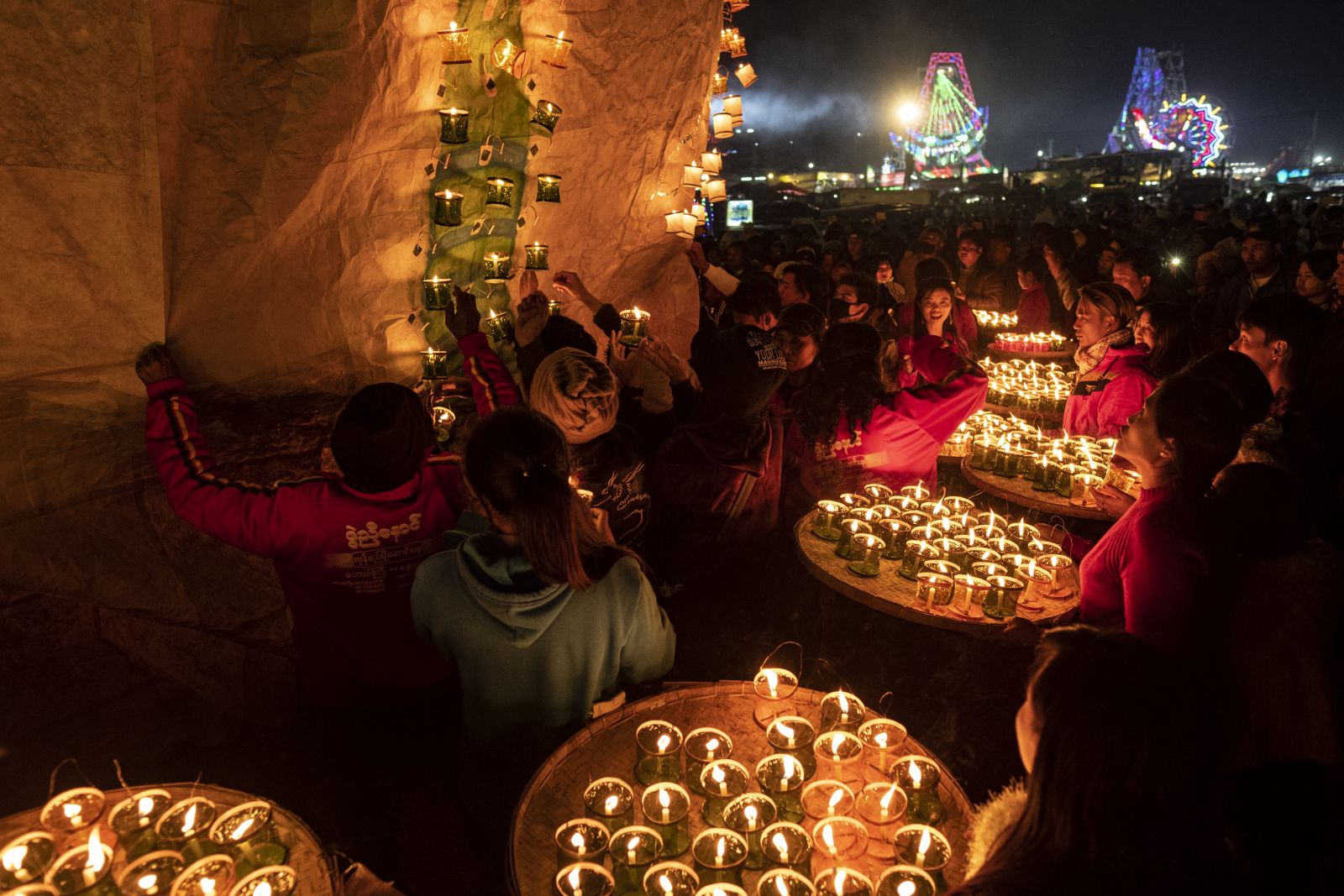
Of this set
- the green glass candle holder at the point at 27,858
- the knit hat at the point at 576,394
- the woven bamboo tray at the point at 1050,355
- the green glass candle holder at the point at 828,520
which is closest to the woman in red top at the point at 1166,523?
the green glass candle holder at the point at 828,520

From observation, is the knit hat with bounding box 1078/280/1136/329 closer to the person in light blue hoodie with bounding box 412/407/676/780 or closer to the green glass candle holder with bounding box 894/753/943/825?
the green glass candle holder with bounding box 894/753/943/825

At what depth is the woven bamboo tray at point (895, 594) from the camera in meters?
3.01

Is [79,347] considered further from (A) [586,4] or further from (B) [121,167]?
(A) [586,4]

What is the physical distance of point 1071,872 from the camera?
1.37 metres

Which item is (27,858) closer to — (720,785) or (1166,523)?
(720,785)

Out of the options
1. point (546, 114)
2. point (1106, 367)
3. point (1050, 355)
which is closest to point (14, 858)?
point (546, 114)

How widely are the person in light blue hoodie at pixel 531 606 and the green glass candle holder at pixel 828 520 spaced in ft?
4.95

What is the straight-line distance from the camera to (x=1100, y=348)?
17.2 feet

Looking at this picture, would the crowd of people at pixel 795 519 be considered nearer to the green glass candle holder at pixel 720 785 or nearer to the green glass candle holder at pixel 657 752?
the green glass candle holder at pixel 657 752

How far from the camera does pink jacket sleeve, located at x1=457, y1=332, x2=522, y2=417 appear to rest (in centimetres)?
368

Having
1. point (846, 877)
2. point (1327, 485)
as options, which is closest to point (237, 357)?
point (846, 877)

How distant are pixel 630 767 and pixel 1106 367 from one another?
4584 millimetres

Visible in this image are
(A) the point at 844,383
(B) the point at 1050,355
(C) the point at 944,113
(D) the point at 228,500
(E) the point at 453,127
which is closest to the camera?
(D) the point at 228,500

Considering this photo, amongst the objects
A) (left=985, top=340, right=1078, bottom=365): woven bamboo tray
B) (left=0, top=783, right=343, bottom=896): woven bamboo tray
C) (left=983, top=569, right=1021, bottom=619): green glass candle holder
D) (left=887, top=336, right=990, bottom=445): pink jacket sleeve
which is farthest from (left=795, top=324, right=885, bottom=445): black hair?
(left=985, top=340, right=1078, bottom=365): woven bamboo tray
